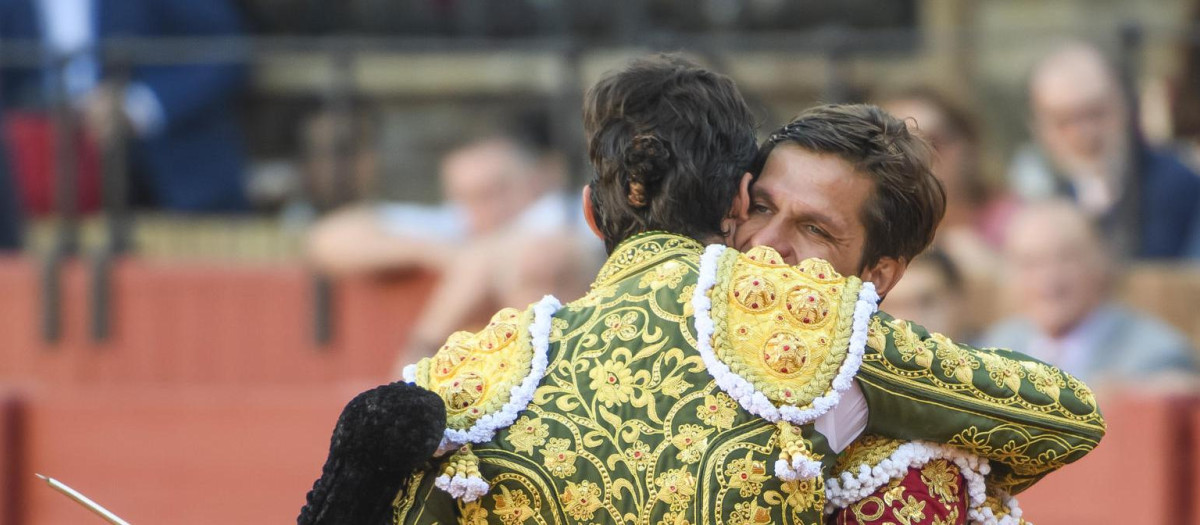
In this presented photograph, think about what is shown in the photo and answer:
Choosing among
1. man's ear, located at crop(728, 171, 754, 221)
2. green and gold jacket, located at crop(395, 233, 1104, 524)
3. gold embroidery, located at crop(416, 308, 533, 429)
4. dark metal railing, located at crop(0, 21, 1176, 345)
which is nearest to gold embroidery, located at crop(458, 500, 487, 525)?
green and gold jacket, located at crop(395, 233, 1104, 524)

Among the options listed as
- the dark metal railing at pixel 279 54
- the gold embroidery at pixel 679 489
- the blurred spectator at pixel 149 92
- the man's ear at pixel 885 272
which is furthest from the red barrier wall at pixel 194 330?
the gold embroidery at pixel 679 489

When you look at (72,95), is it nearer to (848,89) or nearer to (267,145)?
(267,145)

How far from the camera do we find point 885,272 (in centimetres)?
295

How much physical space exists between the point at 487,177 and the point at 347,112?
79cm

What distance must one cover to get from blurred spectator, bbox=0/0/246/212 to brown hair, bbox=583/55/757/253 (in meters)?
4.86

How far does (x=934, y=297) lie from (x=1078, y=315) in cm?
43

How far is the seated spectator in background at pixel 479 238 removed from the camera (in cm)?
631

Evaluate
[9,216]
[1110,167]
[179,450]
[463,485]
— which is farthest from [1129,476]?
[9,216]

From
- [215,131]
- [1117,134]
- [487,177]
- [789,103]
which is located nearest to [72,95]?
[215,131]

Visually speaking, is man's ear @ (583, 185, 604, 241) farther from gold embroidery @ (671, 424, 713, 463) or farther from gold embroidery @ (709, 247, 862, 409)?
gold embroidery @ (671, 424, 713, 463)

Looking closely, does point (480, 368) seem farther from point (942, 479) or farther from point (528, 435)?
point (942, 479)

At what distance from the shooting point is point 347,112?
7.14 m

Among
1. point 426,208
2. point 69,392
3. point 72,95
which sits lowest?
point 69,392

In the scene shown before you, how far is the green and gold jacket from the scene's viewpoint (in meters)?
2.51
